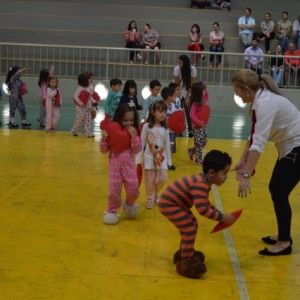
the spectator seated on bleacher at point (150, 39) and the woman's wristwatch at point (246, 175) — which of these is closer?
the woman's wristwatch at point (246, 175)

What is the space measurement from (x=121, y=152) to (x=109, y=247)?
1174 mm

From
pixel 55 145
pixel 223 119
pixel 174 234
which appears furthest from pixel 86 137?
pixel 174 234

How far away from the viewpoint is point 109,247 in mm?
6137

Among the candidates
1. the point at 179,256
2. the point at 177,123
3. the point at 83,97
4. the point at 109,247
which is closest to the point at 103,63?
the point at 83,97

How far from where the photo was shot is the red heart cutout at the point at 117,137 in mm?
6773

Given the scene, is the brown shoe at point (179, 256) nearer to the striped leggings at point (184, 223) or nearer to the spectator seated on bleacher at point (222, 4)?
the striped leggings at point (184, 223)

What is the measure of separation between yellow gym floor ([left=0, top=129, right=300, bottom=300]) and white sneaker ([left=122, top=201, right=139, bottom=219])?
0.26 ft

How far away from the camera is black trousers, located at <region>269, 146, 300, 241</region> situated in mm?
5941

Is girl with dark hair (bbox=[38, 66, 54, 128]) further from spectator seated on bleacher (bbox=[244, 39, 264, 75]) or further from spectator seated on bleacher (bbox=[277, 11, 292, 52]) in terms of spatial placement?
spectator seated on bleacher (bbox=[277, 11, 292, 52])

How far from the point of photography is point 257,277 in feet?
18.1

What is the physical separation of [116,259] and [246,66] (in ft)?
48.0

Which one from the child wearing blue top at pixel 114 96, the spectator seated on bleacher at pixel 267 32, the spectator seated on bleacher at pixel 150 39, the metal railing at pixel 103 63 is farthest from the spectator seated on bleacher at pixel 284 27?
the child wearing blue top at pixel 114 96

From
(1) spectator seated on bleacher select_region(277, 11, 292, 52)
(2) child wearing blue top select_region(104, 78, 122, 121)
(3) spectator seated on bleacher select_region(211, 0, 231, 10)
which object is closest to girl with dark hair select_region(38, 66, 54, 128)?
(2) child wearing blue top select_region(104, 78, 122, 121)

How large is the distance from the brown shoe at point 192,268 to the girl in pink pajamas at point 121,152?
1.63m
